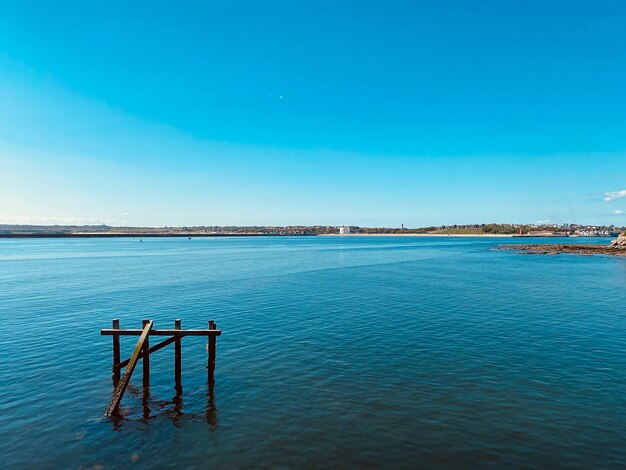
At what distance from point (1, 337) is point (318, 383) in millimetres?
25861

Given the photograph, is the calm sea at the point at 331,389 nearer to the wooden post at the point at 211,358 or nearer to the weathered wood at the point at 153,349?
the wooden post at the point at 211,358

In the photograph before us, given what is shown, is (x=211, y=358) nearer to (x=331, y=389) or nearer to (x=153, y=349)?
(x=153, y=349)

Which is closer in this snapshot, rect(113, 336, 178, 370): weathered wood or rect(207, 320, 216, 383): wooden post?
rect(113, 336, 178, 370): weathered wood

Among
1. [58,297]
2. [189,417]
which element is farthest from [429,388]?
[58,297]

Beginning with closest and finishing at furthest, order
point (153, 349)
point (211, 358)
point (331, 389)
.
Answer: point (331, 389) < point (153, 349) < point (211, 358)

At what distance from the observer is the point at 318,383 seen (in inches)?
750

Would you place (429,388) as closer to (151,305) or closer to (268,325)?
(268,325)

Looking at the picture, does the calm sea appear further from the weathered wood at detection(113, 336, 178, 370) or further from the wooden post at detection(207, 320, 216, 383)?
the weathered wood at detection(113, 336, 178, 370)

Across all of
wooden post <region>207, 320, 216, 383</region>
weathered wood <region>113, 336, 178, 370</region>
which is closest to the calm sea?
wooden post <region>207, 320, 216, 383</region>

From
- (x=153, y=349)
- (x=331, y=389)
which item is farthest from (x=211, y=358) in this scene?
(x=331, y=389)

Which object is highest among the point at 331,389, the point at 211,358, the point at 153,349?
the point at 153,349

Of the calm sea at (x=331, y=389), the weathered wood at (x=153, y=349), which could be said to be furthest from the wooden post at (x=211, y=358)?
the weathered wood at (x=153, y=349)

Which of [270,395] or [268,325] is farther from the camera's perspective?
[268,325]

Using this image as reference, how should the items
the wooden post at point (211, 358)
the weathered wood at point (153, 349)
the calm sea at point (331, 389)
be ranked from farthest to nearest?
the wooden post at point (211, 358) → the weathered wood at point (153, 349) → the calm sea at point (331, 389)
